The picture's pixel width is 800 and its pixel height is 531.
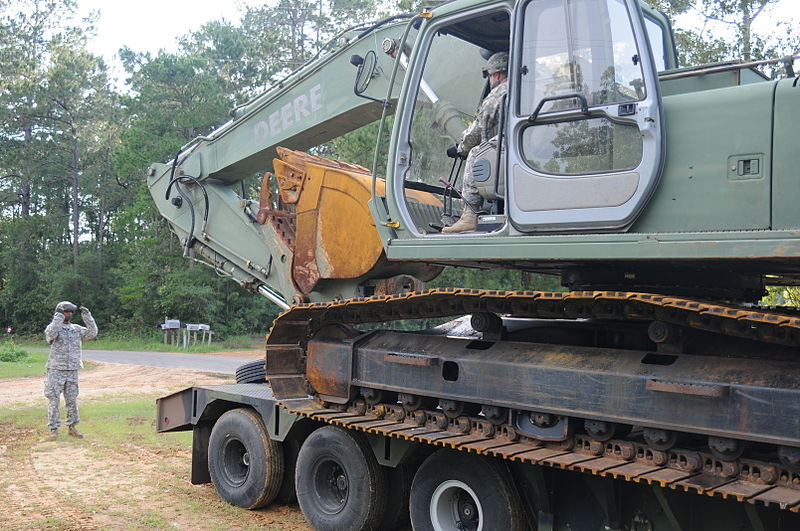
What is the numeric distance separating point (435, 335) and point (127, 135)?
38695mm

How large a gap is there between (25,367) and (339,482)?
1880cm

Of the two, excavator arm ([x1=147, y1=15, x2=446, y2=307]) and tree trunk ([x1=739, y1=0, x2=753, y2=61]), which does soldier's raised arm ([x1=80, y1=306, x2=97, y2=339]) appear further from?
tree trunk ([x1=739, y1=0, x2=753, y2=61])

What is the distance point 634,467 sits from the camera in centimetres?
443

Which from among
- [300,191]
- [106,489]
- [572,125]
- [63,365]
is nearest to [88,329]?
[63,365]

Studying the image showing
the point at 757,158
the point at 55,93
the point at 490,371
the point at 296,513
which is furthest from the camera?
the point at 55,93

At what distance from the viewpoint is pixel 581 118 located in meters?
4.71

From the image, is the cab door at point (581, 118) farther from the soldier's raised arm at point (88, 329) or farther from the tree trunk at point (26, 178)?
the tree trunk at point (26, 178)

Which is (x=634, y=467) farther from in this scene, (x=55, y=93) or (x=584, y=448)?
(x=55, y=93)

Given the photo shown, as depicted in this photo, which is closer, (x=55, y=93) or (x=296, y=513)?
(x=296, y=513)

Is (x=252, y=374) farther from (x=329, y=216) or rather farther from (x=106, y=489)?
(x=329, y=216)

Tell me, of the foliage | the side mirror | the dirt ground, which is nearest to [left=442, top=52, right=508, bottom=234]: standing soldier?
the side mirror

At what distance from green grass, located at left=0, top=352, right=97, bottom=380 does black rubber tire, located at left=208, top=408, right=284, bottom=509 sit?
45.7ft

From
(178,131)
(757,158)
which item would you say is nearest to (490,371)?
(757,158)

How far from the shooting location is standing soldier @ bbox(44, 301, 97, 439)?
36.6 ft
